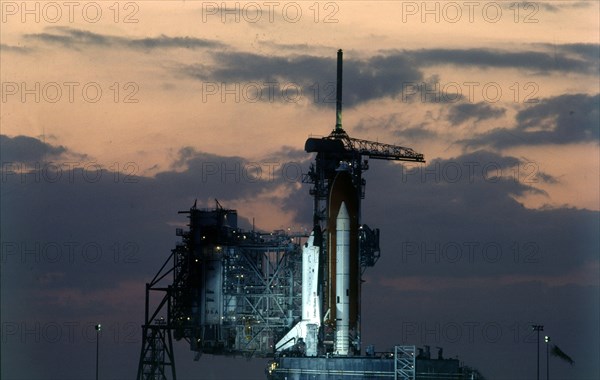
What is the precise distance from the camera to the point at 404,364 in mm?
182500

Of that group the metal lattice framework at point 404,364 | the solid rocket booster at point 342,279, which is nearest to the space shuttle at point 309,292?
the solid rocket booster at point 342,279

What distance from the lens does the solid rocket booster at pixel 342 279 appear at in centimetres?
19112

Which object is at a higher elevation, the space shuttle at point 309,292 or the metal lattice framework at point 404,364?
the space shuttle at point 309,292

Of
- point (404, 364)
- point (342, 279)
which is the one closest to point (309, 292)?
point (342, 279)

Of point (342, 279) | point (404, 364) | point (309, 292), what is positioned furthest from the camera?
point (309, 292)

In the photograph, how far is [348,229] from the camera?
635ft

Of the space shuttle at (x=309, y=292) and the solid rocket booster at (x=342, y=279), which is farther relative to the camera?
the space shuttle at (x=309, y=292)

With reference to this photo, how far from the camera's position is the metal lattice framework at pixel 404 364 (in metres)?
182

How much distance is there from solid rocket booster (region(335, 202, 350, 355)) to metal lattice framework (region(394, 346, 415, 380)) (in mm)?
9101

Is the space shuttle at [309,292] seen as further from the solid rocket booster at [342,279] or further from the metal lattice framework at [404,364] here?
the metal lattice framework at [404,364]

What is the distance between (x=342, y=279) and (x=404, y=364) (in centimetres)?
1399

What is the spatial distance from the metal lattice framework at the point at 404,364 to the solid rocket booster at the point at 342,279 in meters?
9.10

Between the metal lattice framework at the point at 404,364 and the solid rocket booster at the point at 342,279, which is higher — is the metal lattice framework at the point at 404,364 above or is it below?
below

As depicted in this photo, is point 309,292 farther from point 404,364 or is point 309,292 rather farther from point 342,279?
point 404,364
